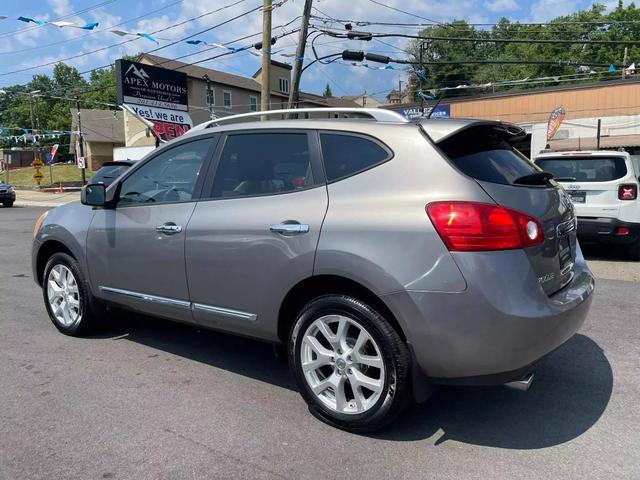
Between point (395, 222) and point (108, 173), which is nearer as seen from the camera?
point (395, 222)

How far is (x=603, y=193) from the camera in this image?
832 cm

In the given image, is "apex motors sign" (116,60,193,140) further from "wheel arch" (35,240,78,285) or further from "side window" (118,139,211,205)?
"side window" (118,139,211,205)

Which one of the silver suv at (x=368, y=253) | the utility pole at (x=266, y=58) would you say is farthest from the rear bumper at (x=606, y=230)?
the utility pole at (x=266, y=58)

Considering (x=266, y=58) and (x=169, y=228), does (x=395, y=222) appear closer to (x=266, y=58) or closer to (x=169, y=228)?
(x=169, y=228)

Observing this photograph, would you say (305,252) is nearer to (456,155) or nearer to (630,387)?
(456,155)

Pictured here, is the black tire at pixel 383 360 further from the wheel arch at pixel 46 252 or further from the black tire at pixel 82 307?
the wheel arch at pixel 46 252

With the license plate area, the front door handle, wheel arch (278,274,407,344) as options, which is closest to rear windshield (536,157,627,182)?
the license plate area

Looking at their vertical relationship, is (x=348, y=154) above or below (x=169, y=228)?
above

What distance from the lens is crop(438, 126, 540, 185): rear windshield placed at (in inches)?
120

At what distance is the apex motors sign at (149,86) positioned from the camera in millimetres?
20906

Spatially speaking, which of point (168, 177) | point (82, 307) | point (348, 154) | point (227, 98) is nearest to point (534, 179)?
point (348, 154)

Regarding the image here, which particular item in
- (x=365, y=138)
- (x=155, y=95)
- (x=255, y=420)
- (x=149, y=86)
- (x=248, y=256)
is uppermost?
(x=149, y=86)

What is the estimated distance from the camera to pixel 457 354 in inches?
110

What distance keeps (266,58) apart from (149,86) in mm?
7968
